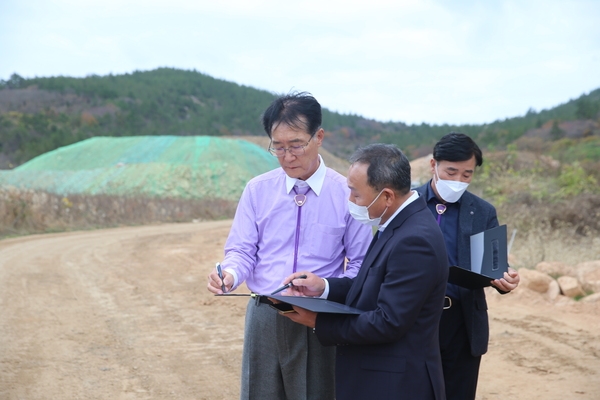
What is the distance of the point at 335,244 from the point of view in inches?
122

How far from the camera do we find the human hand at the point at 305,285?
2.82 m

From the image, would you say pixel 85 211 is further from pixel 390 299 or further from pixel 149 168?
pixel 390 299

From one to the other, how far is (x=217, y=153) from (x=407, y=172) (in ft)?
136

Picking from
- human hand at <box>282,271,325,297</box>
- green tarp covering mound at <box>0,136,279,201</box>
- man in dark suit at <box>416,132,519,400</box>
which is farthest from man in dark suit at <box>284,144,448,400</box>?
green tarp covering mound at <box>0,136,279,201</box>

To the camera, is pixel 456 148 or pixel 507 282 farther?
pixel 456 148

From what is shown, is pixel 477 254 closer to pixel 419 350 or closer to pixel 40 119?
pixel 419 350

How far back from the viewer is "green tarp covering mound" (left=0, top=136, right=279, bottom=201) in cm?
3622

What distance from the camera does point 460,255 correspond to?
3.47m

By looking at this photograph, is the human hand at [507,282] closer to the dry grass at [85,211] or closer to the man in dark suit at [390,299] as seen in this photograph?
the man in dark suit at [390,299]

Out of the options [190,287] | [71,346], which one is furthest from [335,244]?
[190,287]

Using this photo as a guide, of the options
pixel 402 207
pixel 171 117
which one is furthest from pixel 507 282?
pixel 171 117

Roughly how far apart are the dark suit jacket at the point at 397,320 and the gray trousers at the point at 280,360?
396 millimetres

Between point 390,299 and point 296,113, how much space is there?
104cm

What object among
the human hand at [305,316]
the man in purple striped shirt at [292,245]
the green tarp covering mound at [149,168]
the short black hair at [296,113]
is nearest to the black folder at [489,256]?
the man in purple striped shirt at [292,245]
